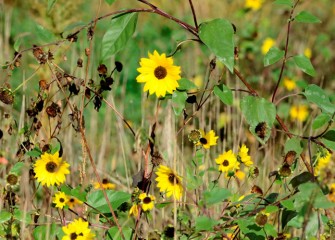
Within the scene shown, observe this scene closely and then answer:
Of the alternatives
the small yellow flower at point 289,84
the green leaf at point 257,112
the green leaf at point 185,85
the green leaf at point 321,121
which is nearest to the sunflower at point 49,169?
the green leaf at point 185,85

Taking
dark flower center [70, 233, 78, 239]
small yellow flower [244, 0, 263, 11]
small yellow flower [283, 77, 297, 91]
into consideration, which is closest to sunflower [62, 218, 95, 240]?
dark flower center [70, 233, 78, 239]

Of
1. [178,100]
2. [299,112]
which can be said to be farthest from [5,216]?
[299,112]

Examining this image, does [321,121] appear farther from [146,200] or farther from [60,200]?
[60,200]

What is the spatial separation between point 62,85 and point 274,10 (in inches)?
136

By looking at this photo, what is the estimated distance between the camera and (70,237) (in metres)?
1.58

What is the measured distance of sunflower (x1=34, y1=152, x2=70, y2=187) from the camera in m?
1.64

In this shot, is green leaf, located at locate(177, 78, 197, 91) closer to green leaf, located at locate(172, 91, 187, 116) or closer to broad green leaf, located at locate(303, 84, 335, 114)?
green leaf, located at locate(172, 91, 187, 116)

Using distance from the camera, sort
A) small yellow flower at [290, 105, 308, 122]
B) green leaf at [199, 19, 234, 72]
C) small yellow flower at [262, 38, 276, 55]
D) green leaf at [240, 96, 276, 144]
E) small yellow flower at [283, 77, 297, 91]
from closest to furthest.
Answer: green leaf at [199, 19, 234, 72] < green leaf at [240, 96, 276, 144] < small yellow flower at [290, 105, 308, 122] < small yellow flower at [283, 77, 297, 91] < small yellow flower at [262, 38, 276, 55]

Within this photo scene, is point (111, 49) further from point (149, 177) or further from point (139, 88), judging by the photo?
point (139, 88)

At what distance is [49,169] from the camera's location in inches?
64.5

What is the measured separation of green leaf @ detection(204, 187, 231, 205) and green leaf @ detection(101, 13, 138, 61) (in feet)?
1.24

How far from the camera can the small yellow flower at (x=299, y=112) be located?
3.23 meters

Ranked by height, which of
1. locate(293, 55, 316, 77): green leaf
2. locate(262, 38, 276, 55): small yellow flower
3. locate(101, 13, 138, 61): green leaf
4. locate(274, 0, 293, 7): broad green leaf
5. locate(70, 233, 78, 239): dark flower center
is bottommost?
locate(70, 233, 78, 239): dark flower center

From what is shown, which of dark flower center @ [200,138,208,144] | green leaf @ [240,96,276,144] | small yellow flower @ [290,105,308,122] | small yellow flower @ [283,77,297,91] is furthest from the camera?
small yellow flower @ [283,77,297,91]
